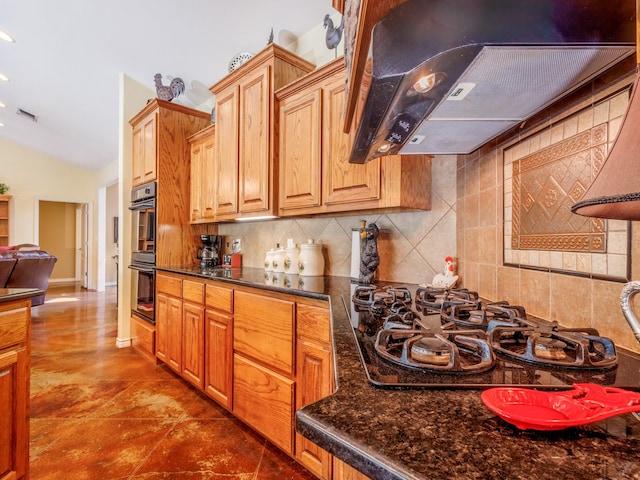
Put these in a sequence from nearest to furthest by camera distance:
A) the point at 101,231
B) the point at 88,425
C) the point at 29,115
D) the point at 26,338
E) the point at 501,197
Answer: the point at 501,197 → the point at 26,338 → the point at 88,425 → the point at 29,115 → the point at 101,231

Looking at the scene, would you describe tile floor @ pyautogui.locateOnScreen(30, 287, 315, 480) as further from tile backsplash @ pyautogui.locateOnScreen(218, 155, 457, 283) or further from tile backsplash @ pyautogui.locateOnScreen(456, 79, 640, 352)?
tile backsplash @ pyautogui.locateOnScreen(456, 79, 640, 352)

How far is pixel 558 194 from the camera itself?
3.23 feet

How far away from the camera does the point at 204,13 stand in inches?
97.5

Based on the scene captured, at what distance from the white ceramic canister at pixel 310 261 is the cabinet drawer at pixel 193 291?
28.0 inches

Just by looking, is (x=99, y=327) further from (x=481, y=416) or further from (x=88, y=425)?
(x=481, y=416)

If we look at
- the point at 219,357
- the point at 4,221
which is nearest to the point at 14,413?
the point at 219,357

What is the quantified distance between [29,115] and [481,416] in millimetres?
7503

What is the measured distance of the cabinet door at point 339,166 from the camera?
170 cm

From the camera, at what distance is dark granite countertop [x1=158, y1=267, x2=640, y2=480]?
33 cm

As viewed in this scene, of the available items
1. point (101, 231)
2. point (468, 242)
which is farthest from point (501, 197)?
point (101, 231)

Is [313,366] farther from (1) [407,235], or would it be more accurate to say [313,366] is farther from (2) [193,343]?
(2) [193,343]

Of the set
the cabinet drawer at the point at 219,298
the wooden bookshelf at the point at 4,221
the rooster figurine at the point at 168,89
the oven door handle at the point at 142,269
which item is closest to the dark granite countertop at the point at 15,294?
the cabinet drawer at the point at 219,298

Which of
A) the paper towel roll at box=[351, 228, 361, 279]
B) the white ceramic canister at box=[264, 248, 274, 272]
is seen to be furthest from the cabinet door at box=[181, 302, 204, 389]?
the paper towel roll at box=[351, 228, 361, 279]

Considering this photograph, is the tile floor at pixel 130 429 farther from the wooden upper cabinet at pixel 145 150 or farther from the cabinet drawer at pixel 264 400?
the wooden upper cabinet at pixel 145 150
